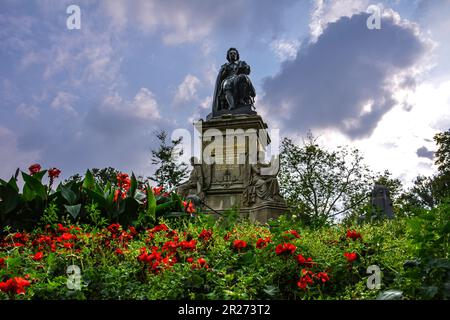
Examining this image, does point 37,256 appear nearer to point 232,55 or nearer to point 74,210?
point 74,210

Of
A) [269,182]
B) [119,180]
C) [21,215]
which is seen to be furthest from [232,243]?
[269,182]

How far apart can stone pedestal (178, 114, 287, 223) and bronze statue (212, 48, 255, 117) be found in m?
0.98

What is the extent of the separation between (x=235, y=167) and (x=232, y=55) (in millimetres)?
5559

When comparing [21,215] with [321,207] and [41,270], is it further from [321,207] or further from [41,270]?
[321,207]

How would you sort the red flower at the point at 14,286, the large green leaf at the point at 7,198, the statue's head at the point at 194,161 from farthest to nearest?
the statue's head at the point at 194,161 → the large green leaf at the point at 7,198 → the red flower at the point at 14,286

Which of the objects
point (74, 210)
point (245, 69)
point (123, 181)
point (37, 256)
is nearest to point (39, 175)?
point (74, 210)

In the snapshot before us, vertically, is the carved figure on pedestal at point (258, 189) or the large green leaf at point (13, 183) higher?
the carved figure on pedestal at point (258, 189)

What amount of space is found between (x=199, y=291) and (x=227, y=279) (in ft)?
0.74

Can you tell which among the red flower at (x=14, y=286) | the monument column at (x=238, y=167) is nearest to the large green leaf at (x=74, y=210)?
the red flower at (x=14, y=286)

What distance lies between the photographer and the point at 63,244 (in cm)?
414

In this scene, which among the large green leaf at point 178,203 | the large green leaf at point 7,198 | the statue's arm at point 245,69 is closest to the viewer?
the large green leaf at point 7,198

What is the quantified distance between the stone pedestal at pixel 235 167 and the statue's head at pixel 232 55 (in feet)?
11.4

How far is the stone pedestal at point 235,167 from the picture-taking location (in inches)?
619

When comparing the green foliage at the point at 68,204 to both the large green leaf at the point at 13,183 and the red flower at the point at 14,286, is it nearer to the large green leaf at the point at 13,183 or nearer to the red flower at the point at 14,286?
the large green leaf at the point at 13,183
